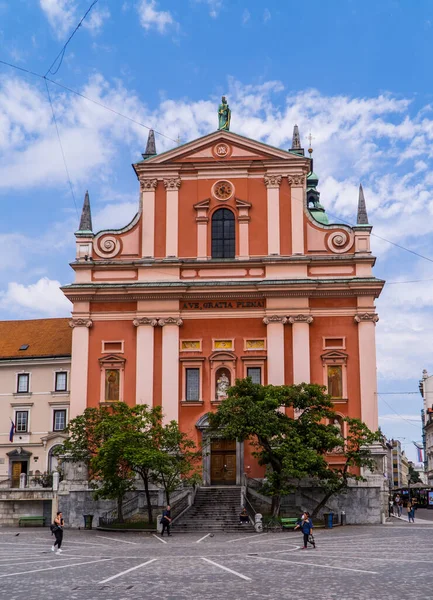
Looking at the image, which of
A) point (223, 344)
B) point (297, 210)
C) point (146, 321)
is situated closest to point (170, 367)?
point (146, 321)

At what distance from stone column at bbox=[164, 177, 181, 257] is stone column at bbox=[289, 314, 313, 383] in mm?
8093

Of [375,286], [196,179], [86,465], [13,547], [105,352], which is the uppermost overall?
[196,179]

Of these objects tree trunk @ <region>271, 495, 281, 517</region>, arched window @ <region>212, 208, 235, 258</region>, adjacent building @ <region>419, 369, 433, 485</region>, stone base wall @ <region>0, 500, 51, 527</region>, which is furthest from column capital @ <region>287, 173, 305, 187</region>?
adjacent building @ <region>419, 369, 433, 485</region>

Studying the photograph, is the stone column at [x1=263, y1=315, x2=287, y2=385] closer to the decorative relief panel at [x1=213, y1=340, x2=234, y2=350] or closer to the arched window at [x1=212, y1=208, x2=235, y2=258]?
the decorative relief panel at [x1=213, y1=340, x2=234, y2=350]

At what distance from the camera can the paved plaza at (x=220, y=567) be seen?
16984mm

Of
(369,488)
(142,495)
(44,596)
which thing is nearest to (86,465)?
(142,495)

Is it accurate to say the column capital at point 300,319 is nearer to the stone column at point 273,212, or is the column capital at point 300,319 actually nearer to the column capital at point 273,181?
the stone column at point 273,212

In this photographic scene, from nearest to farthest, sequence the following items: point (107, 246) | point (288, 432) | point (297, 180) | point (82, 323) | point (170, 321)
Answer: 1. point (288, 432)
2. point (170, 321)
3. point (82, 323)
4. point (297, 180)
5. point (107, 246)

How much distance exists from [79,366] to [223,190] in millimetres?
13229

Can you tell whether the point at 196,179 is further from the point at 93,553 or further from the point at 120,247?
the point at 93,553

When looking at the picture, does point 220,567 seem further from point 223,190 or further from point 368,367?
point 223,190

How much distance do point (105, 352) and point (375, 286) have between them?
1569 centimetres

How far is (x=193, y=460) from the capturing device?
1678 inches

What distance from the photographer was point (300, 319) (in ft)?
149
